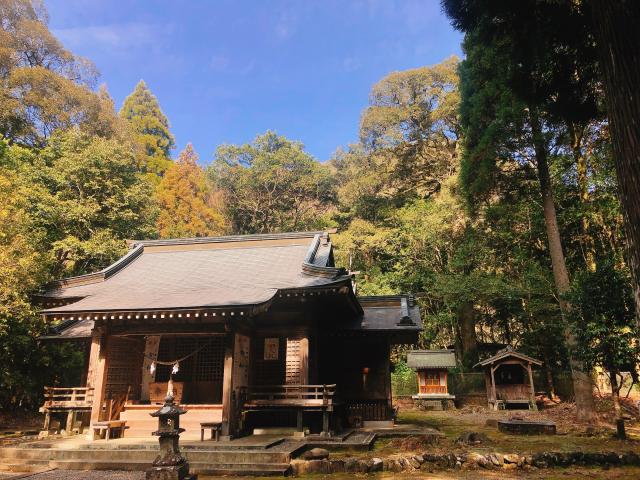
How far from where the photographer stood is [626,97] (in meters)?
4.25

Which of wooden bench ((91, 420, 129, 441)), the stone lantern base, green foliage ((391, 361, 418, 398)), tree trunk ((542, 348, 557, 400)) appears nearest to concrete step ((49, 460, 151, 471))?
wooden bench ((91, 420, 129, 441))

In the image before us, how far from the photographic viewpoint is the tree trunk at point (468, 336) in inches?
1029

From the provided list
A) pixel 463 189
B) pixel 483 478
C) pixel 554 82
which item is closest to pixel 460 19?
pixel 554 82

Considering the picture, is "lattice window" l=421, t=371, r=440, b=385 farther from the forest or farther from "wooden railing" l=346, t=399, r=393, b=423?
"wooden railing" l=346, t=399, r=393, b=423

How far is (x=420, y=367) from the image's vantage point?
21.6 meters

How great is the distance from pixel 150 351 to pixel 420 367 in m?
13.8

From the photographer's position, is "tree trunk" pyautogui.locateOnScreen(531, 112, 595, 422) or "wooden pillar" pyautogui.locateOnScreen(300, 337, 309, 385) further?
"tree trunk" pyautogui.locateOnScreen(531, 112, 595, 422)

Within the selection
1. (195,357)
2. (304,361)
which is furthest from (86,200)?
(304,361)

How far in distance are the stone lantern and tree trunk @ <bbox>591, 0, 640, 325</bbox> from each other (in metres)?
6.24

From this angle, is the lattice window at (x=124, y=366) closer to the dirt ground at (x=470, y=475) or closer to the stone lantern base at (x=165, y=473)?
the dirt ground at (x=470, y=475)

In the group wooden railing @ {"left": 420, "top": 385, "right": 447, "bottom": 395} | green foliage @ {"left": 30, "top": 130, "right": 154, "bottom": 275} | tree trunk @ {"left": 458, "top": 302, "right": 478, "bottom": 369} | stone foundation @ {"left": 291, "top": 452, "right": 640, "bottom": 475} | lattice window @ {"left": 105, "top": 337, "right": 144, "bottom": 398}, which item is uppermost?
green foliage @ {"left": 30, "top": 130, "right": 154, "bottom": 275}

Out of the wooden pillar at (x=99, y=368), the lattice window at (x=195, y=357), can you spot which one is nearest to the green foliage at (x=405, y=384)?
the lattice window at (x=195, y=357)

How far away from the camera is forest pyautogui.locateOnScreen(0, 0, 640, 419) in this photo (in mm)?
10453

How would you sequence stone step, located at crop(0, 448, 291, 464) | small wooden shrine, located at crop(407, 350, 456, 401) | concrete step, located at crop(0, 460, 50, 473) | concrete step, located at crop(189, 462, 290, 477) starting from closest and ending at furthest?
concrete step, located at crop(189, 462, 290, 477), stone step, located at crop(0, 448, 291, 464), concrete step, located at crop(0, 460, 50, 473), small wooden shrine, located at crop(407, 350, 456, 401)
